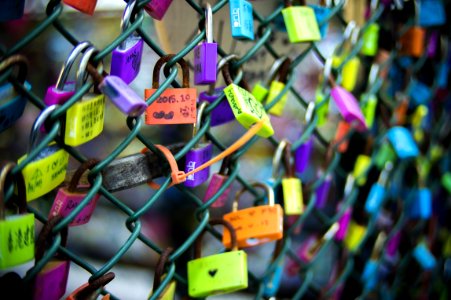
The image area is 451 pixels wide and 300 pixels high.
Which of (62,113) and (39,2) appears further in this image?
(39,2)

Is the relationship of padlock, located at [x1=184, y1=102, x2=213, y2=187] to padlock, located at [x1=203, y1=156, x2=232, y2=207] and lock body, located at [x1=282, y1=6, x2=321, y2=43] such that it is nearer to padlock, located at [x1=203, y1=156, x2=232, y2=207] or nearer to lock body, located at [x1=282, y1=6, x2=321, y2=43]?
padlock, located at [x1=203, y1=156, x2=232, y2=207]

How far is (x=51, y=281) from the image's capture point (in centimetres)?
50

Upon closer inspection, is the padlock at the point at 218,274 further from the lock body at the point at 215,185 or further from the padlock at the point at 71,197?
the padlock at the point at 71,197

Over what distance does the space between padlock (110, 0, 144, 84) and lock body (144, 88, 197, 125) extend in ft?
0.17

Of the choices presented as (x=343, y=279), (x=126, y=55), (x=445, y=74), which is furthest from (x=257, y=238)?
(x=445, y=74)

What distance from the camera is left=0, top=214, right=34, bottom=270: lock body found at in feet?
1.38

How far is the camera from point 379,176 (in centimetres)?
107

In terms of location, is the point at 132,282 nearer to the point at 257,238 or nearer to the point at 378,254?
the point at 378,254

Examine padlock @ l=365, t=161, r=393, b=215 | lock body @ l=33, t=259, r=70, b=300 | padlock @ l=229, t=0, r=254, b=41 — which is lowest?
padlock @ l=365, t=161, r=393, b=215

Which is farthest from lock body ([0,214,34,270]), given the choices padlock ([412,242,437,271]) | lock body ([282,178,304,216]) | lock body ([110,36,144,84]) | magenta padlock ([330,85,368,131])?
padlock ([412,242,437,271])

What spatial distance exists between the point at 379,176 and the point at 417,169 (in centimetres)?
17

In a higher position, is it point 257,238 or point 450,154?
point 257,238

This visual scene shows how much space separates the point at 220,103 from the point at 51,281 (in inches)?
13.7

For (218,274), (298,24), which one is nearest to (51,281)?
(218,274)
